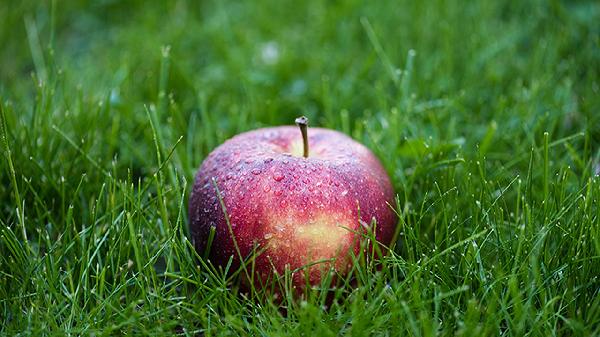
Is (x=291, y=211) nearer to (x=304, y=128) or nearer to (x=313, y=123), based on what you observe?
(x=304, y=128)

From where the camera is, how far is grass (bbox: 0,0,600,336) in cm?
184

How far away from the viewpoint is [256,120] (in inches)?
123

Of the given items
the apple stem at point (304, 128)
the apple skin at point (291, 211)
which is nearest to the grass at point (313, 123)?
the apple skin at point (291, 211)

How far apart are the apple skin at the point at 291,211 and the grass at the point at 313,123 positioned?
0.09 meters

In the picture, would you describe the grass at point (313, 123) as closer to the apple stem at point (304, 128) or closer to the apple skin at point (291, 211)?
the apple skin at point (291, 211)

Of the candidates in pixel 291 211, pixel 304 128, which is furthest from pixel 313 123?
pixel 291 211

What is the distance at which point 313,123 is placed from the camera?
3.24 metres

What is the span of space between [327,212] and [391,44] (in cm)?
203

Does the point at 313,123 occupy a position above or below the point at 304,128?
below

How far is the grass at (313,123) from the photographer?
1.84 metres

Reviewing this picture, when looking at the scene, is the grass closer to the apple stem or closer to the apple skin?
the apple skin

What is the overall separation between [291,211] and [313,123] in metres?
1.40

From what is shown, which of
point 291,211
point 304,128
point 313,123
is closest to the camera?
point 291,211

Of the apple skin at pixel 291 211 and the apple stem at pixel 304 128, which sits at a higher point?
the apple stem at pixel 304 128
